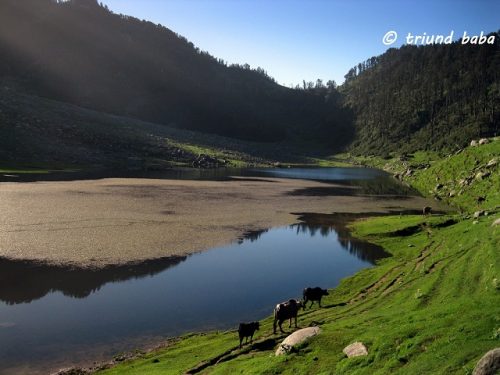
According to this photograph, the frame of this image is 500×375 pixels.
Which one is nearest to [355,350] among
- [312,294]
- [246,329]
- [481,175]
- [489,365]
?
[489,365]

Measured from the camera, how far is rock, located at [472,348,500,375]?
1405 cm

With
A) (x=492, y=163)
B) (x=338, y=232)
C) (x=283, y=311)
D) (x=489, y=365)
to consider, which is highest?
(x=492, y=163)

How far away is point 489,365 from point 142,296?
112ft

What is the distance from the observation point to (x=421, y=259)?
50.0 m

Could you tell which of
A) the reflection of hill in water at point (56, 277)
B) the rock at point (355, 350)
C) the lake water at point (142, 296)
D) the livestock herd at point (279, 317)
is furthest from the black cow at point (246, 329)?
the reflection of hill in water at point (56, 277)

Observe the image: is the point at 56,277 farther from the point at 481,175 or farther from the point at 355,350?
the point at 481,175

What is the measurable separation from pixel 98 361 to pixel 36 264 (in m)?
25.5

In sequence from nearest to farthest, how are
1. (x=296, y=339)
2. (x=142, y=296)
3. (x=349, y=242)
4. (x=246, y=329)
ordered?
(x=296, y=339) < (x=246, y=329) < (x=142, y=296) < (x=349, y=242)

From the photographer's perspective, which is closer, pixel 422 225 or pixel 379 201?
pixel 422 225

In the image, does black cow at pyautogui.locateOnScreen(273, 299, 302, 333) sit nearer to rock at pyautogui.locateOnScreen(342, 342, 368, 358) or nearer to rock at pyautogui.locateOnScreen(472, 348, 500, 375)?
rock at pyautogui.locateOnScreen(342, 342, 368, 358)

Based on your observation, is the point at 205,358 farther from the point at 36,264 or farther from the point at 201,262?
the point at 36,264

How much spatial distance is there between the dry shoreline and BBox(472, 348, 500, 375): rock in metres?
44.7

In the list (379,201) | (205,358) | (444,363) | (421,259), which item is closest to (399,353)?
(444,363)

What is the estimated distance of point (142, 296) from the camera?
42.0m
